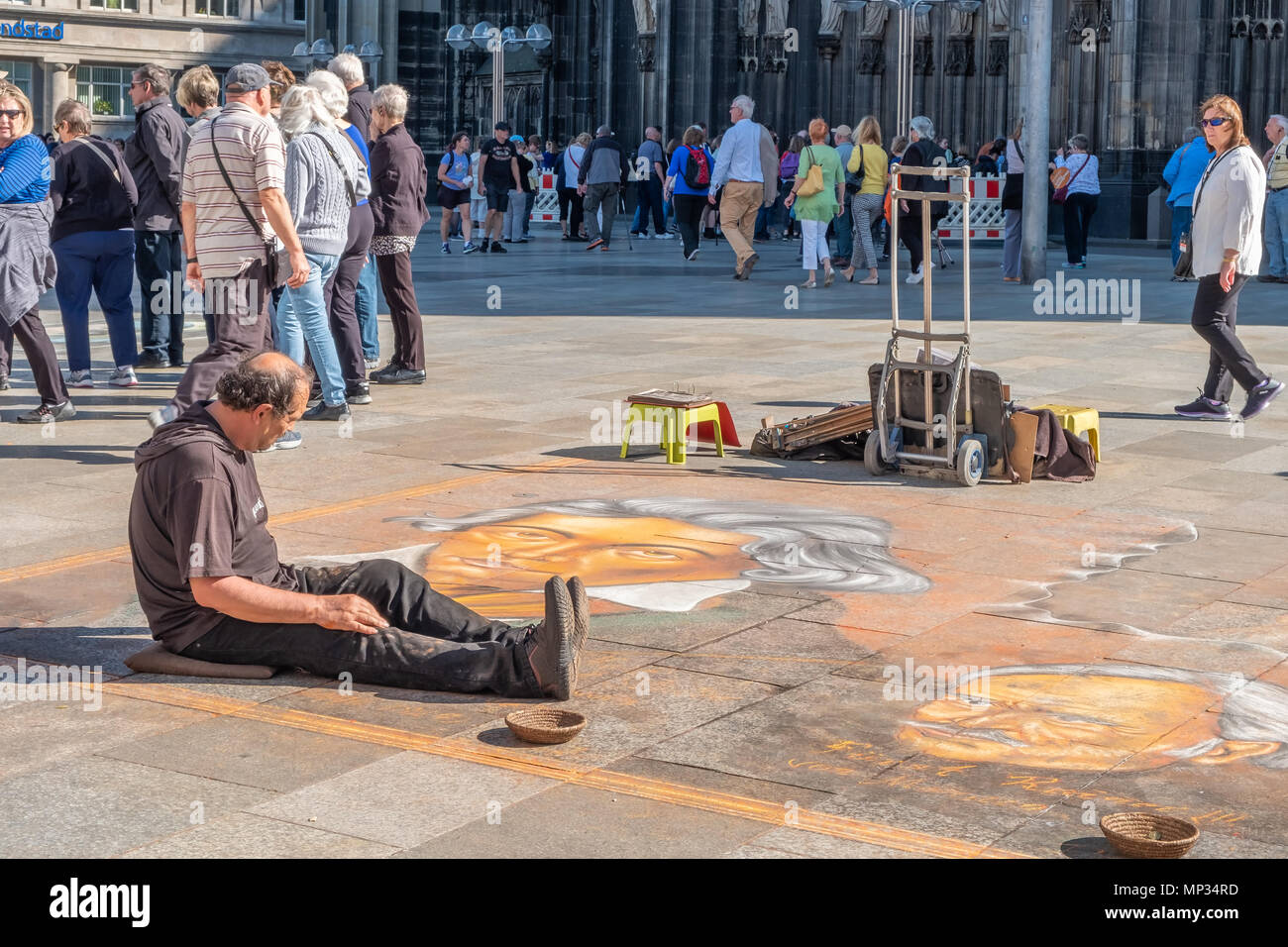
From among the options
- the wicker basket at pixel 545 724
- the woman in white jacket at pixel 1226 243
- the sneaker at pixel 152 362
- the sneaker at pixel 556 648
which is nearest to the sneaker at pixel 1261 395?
the woman in white jacket at pixel 1226 243

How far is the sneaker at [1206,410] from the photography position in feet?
37.2

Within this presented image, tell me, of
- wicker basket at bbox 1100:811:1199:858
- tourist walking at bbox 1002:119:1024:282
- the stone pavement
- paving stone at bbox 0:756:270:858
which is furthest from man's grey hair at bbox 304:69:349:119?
tourist walking at bbox 1002:119:1024:282

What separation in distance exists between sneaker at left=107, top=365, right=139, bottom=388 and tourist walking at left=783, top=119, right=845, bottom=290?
31.2 ft

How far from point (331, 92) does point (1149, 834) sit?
26.5 ft

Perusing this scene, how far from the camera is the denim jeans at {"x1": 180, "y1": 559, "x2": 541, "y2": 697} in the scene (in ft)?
18.4

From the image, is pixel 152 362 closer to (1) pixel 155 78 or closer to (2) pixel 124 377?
(2) pixel 124 377

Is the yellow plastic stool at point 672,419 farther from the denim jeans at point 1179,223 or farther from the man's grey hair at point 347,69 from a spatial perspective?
the denim jeans at point 1179,223

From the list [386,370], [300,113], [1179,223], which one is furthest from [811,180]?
[300,113]

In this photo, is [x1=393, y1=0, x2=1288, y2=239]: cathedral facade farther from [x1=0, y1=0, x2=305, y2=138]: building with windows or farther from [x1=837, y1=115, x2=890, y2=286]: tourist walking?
[x1=0, y1=0, x2=305, y2=138]: building with windows

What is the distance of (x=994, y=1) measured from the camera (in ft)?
129

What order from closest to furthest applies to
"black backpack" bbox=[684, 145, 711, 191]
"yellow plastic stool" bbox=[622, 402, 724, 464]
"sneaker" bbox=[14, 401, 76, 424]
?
"yellow plastic stool" bbox=[622, 402, 724, 464], "sneaker" bbox=[14, 401, 76, 424], "black backpack" bbox=[684, 145, 711, 191]

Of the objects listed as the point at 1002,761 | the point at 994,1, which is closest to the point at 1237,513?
the point at 1002,761

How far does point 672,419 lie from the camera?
976 centimetres

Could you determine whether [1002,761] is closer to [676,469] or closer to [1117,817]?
[1117,817]
